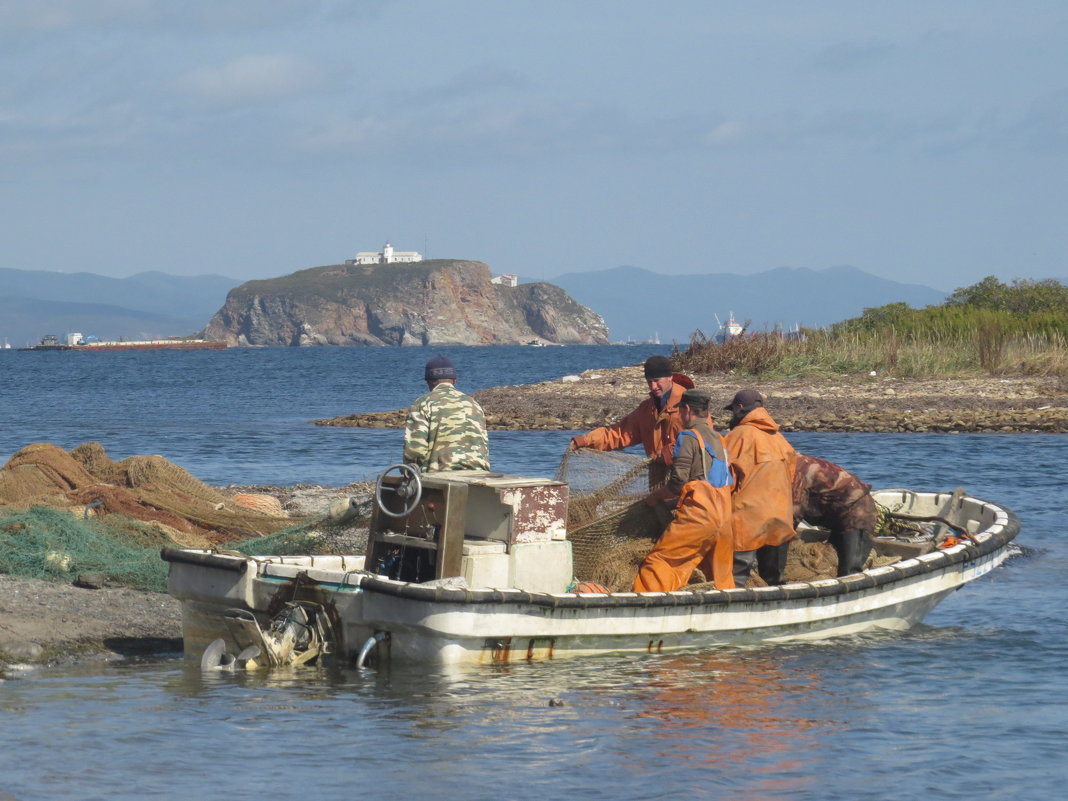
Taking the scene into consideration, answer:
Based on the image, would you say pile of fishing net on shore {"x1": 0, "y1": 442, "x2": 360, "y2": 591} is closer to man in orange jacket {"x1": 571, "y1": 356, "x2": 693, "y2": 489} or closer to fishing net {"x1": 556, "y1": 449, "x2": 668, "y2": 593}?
fishing net {"x1": 556, "y1": 449, "x2": 668, "y2": 593}

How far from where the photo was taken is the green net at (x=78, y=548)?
1252cm

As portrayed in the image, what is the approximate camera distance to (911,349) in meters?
43.1

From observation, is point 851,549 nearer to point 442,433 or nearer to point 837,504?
point 837,504

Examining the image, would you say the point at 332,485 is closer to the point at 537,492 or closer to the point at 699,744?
the point at 537,492

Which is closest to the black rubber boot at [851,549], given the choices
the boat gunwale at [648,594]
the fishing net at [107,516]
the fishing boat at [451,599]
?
the boat gunwale at [648,594]

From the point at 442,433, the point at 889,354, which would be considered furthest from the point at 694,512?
the point at 889,354

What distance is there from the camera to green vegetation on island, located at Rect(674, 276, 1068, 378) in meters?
41.7

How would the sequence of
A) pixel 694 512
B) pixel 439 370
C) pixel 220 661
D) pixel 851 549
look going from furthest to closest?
1. pixel 851 549
2. pixel 439 370
3. pixel 694 512
4. pixel 220 661

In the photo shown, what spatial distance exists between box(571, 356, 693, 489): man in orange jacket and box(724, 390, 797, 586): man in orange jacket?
0.53 m

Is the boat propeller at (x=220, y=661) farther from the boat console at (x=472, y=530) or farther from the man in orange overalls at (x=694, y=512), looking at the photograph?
the man in orange overalls at (x=694, y=512)

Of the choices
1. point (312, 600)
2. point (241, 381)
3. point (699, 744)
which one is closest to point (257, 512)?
point (312, 600)

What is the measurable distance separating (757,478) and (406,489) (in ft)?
8.82

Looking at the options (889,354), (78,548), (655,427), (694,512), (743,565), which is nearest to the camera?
(694,512)

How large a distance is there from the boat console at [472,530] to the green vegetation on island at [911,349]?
3303 centimetres
